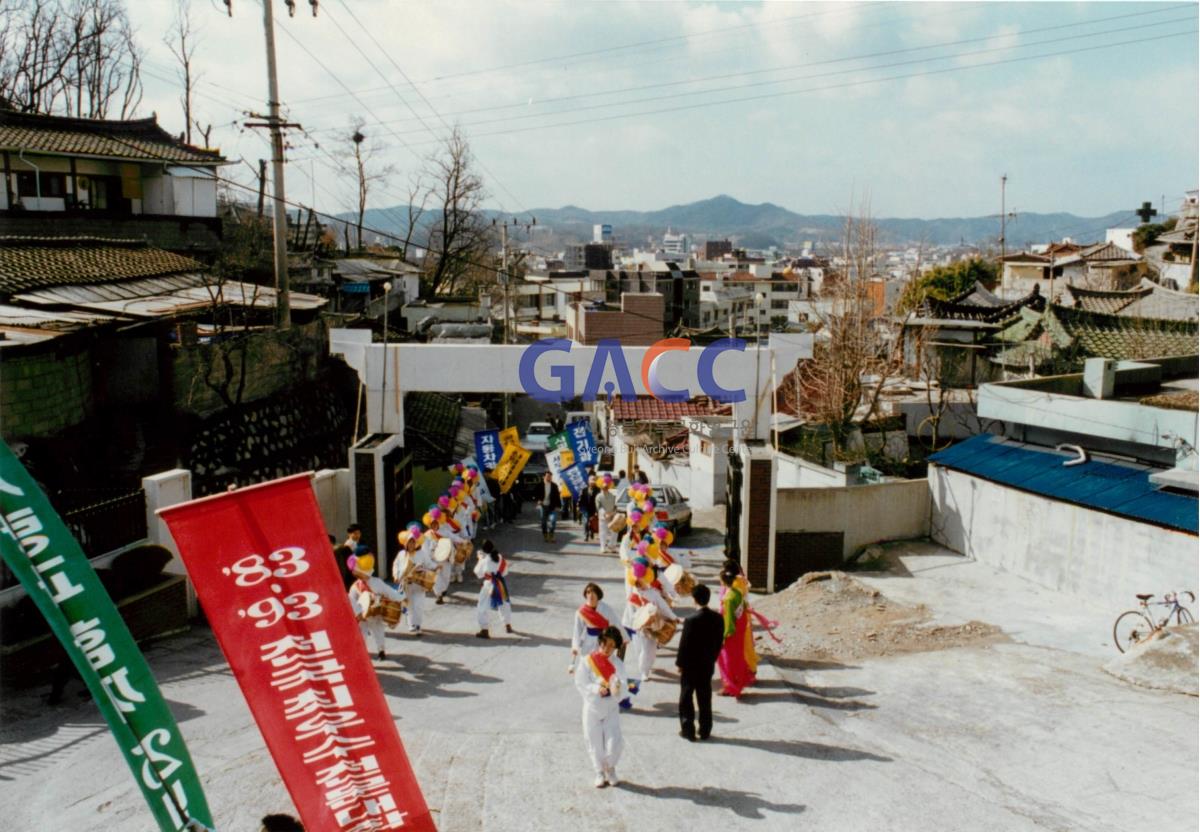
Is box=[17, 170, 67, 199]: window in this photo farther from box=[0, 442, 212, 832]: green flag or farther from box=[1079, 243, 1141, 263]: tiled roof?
box=[1079, 243, 1141, 263]: tiled roof

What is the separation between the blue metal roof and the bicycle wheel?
1408 millimetres

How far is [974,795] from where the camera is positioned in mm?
8055

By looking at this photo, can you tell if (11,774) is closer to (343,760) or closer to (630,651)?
(343,760)

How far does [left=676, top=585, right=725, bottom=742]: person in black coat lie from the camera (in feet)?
29.1

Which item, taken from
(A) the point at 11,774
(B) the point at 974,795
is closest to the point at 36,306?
(A) the point at 11,774

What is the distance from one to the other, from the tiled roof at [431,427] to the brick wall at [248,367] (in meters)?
2.93

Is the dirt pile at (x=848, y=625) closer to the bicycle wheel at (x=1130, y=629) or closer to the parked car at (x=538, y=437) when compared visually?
the bicycle wheel at (x=1130, y=629)

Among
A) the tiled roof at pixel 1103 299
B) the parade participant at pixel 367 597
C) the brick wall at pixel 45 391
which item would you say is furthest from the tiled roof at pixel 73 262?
the tiled roof at pixel 1103 299

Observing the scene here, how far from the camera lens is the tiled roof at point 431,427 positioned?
71.6 feet

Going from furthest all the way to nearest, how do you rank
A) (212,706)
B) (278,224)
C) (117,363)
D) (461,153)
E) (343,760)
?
1. (461,153)
2. (278,224)
3. (117,363)
4. (212,706)
5. (343,760)

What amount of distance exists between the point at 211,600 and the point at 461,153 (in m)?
43.2

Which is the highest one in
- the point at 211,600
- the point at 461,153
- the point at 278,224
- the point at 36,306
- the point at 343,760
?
the point at 461,153

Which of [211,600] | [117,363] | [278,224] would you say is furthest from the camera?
[278,224]

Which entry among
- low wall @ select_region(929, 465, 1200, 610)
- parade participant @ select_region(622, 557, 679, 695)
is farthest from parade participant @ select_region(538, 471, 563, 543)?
parade participant @ select_region(622, 557, 679, 695)
